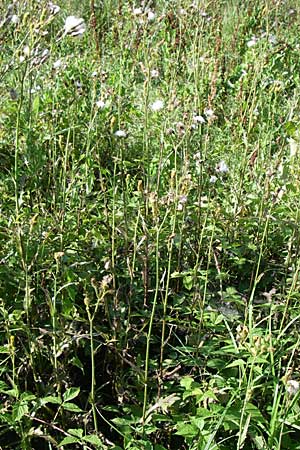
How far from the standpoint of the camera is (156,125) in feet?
10.6

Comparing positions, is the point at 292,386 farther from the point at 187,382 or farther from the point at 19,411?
the point at 19,411

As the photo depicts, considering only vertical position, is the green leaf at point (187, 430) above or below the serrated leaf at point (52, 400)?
below

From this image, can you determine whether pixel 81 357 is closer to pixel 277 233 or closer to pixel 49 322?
pixel 49 322

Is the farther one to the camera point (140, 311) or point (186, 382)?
point (140, 311)

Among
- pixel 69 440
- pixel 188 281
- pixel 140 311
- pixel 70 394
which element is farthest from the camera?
pixel 188 281

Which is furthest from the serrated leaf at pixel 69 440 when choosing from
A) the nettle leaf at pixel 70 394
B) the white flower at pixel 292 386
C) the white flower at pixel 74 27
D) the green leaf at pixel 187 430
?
the white flower at pixel 74 27

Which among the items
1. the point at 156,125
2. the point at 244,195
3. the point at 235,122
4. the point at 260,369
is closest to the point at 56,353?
the point at 260,369

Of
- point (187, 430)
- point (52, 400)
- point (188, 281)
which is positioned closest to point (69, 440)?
point (52, 400)

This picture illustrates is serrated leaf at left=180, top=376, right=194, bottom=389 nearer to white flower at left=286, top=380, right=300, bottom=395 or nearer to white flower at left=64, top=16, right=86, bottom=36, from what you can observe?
white flower at left=286, top=380, right=300, bottom=395

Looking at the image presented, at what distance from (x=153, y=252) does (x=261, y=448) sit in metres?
0.81

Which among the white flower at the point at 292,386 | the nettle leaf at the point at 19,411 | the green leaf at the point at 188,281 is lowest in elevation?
the nettle leaf at the point at 19,411

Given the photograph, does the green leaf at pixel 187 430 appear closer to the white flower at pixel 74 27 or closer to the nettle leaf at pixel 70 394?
the nettle leaf at pixel 70 394

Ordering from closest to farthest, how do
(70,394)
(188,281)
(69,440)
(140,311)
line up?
(69,440) < (70,394) < (140,311) < (188,281)

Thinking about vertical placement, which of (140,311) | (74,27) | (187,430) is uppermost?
(74,27)
